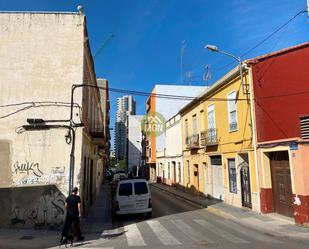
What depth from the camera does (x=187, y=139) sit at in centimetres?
2895

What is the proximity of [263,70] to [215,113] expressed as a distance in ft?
20.6


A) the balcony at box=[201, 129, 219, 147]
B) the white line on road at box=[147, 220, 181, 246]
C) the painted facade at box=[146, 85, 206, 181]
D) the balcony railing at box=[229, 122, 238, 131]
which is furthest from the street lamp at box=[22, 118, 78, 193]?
the painted facade at box=[146, 85, 206, 181]

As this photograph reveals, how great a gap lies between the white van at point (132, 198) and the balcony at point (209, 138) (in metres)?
7.09

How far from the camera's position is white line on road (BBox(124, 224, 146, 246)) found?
10522 mm

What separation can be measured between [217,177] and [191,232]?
1063 centimetres

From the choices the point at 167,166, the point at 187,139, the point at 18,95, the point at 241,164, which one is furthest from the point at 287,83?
the point at 167,166

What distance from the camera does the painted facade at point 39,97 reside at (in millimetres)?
13844

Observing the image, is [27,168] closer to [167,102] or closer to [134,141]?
[167,102]

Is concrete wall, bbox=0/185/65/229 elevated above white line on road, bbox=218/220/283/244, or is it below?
above

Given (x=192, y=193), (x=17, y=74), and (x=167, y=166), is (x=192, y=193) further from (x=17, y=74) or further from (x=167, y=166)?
(x=17, y=74)

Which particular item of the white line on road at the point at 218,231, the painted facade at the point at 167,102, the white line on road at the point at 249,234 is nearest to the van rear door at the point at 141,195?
the white line on road at the point at 218,231

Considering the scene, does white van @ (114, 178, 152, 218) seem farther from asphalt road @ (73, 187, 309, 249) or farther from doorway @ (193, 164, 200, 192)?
doorway @ (193, 164, 200, 192)

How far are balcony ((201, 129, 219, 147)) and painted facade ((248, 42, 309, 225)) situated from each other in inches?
227

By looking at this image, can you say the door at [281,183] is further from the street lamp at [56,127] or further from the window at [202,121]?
the window at [202,121]
